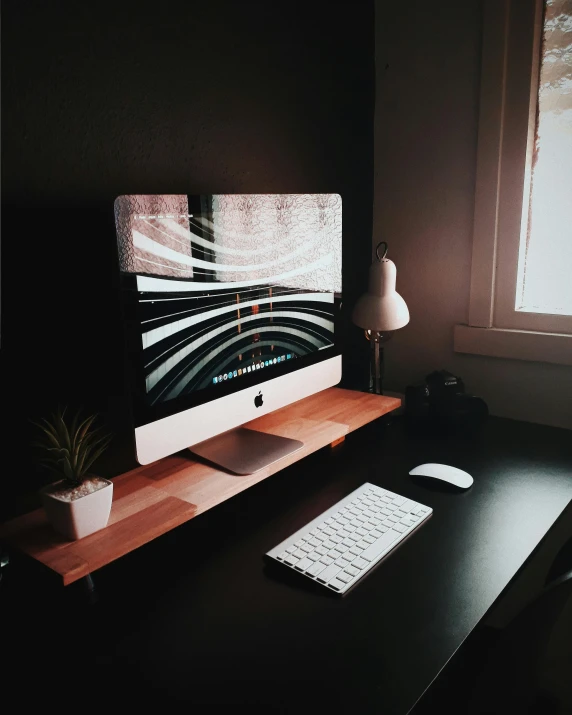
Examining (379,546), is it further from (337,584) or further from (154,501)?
(154,501)

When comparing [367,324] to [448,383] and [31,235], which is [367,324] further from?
[31,235]

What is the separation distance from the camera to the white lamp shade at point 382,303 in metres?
1.61

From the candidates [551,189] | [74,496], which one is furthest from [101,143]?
[551,189]

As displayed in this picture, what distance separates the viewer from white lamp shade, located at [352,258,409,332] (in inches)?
63.6

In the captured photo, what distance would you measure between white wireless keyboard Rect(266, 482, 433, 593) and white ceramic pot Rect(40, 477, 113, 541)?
30 cm

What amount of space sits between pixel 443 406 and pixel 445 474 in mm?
356

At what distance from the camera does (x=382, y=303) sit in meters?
1.62

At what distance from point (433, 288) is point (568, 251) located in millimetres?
398

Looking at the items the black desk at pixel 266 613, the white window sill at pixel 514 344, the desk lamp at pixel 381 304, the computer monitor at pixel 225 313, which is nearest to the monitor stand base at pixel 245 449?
the computer monitor at pixel 225 313

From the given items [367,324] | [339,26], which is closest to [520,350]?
[367,324]

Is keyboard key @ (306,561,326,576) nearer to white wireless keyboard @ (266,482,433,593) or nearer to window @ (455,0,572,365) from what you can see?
white wireless keyboard @ (266,482,433,593)

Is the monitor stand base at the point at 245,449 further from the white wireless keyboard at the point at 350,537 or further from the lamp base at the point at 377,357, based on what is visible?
the lamp base at the point at 377,357

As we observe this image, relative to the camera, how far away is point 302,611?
945 millimetres

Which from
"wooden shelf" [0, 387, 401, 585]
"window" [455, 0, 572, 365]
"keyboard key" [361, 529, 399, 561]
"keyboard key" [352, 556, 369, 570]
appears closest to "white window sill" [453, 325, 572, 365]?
"window" [455, 0, 572, 365]
